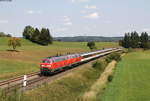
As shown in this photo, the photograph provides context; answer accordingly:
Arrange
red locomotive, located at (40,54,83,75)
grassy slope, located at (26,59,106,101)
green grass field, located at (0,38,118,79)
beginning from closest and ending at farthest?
grassy slope, located at (26,59,106,101)
red locomotive, located at (40,54,83,75)
green grass field, located at (0,38,118,79)

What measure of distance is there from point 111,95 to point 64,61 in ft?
39.8

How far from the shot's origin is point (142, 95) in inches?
1465

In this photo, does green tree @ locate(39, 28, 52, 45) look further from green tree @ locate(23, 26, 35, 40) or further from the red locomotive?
the red locomotive

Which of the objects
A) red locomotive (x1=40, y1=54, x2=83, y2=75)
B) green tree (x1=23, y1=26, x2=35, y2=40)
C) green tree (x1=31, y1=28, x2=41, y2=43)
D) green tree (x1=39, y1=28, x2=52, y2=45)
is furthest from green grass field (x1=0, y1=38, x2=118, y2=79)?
green tree (x1=23, y1=26, x2=35, y2=40)

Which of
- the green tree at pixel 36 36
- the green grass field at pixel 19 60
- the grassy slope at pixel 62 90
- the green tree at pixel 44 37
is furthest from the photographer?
the green tree at pixel 36 36

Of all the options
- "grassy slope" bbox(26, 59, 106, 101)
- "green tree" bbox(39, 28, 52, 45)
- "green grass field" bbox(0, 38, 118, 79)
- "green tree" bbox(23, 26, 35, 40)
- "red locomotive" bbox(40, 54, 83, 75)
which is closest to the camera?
"grassy slope" bbox(26, 59, 106, 101)

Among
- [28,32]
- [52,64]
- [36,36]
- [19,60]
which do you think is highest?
[28,32]

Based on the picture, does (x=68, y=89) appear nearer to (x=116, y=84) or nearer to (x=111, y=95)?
(x=111, y=95)

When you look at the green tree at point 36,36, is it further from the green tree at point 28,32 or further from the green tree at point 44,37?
the green tree at point 28,32

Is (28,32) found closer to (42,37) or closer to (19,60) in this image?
(42,37)

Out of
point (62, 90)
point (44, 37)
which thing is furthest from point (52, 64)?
point (44, 37)

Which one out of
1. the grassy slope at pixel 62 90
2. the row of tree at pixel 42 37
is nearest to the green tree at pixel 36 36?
the row of tree at pixel 42 37

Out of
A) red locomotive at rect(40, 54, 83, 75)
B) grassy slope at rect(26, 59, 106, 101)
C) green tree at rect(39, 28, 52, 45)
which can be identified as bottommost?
grassy slope at rect(26, 59, 106, 101)

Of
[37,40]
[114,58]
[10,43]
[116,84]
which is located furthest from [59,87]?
[37,40]
